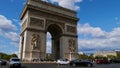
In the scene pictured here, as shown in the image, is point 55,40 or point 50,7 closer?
point 50,7

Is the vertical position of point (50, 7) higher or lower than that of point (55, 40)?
higher

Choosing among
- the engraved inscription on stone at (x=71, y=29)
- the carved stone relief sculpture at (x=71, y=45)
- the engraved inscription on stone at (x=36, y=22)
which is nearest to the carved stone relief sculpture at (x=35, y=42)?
the engraved inscription on stone at (x=36, y=22)

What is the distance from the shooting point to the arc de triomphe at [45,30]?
34.8 metres

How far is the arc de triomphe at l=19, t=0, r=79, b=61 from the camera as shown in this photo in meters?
34.8

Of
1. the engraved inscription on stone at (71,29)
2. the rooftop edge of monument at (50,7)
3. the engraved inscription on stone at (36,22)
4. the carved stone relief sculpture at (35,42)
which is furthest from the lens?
the engraved inscription on stone at (71,29)

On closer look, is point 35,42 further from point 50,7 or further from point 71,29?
point 71,29

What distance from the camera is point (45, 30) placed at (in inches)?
1481

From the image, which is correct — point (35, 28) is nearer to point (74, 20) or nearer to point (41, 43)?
point (41, 43)

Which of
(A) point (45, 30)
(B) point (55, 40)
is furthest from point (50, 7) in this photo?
(B) point (55, 40)

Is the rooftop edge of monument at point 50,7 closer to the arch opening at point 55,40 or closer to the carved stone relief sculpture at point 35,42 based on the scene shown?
the arch opening at point 55,40

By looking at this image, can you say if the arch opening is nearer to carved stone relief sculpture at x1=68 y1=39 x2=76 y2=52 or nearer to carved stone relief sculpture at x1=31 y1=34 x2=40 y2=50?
carved stone relief sculpture at x1=68 y1=39 x2=76 y2=52

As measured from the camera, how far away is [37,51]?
34812mm

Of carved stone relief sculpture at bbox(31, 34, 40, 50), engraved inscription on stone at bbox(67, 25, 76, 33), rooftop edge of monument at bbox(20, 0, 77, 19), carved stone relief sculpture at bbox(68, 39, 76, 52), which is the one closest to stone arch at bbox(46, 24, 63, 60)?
engraved inscription on stone at bbox(67, 25, 76, 33)

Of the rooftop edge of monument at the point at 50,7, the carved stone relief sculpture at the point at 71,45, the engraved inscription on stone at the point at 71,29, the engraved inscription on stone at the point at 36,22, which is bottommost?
the carved stone relief sculpture at the point at 71,45
